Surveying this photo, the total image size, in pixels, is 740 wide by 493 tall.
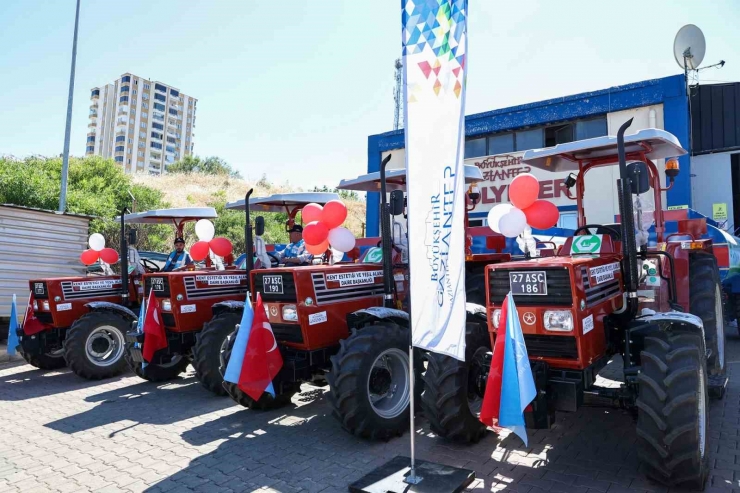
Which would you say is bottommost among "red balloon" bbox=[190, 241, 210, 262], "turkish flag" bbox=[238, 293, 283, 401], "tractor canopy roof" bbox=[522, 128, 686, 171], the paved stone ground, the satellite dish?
the paved stone ground

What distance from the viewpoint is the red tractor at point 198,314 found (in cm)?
616

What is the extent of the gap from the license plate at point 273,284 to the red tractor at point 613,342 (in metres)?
1.85

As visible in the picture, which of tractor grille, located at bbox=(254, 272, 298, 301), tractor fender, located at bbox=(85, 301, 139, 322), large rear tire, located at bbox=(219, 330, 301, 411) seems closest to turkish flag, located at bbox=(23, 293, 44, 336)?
tractor fender, located at bbox=(85, 301, 139, 322)

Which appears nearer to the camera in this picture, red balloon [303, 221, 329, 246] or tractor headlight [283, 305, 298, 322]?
tractor headlight [283, 305, 298, 322]

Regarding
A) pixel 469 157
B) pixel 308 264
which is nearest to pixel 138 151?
pixel 469 157

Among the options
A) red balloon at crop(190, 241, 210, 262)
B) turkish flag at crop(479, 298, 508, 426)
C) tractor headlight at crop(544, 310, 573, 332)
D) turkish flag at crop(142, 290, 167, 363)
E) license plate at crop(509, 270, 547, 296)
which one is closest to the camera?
turkish flag at crop(479, 298, 508, 426)

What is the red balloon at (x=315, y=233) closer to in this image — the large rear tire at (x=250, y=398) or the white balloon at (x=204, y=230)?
the large rear tire at (x=250, y=398)

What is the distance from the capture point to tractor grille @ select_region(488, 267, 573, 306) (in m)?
3.59

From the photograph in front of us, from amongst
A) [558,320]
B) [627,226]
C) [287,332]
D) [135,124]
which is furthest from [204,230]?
[135,124]

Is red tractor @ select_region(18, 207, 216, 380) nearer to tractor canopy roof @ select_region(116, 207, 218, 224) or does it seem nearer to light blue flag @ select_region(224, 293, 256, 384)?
tractor canopy roof @ select_region(116, 207, 218, 224)

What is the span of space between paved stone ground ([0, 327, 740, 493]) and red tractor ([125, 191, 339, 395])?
0.65m

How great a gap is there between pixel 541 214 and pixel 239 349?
3164 mm

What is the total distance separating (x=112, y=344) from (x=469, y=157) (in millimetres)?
11015

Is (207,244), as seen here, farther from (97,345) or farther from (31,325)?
(31,325)
